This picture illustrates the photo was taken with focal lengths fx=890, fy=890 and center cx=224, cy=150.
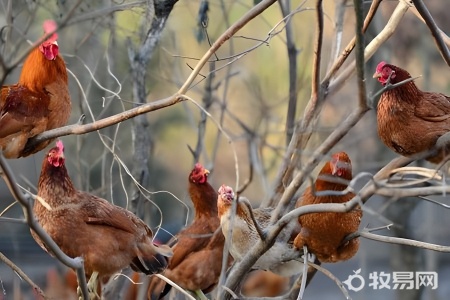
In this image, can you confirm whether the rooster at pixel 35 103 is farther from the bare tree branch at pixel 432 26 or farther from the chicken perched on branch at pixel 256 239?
the bare tree branch at pixel 432 26

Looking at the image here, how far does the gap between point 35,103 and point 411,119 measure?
1.66m

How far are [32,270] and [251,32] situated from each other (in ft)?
13.1

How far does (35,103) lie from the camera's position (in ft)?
12.9

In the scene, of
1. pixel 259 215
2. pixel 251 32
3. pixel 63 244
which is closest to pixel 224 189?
pixel 259 215

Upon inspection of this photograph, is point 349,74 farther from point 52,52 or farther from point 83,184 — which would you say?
point 83,184

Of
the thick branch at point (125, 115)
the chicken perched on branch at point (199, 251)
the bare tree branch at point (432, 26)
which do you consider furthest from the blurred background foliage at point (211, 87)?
the thick branch at point (125, 115)

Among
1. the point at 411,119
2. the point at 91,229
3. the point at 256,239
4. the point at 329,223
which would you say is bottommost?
the point at 91,229

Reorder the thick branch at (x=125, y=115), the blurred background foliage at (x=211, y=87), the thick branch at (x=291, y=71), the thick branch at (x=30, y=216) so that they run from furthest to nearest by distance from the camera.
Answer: the blurred background foliage at (x=211, y=87), the thick branch at (x=291, y=71), the thick branch at (x=125, y=115), the thick branch at (x=30, y=216)

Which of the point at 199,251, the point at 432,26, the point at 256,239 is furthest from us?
the point at 199,251

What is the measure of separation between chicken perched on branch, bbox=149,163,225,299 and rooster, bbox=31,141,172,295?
834 mm

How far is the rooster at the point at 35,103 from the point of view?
378 centimetres

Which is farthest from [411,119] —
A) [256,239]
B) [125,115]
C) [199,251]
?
[199,251]

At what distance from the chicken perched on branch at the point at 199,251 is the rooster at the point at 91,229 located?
83 cm

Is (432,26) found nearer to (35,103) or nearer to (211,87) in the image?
(35,103)
